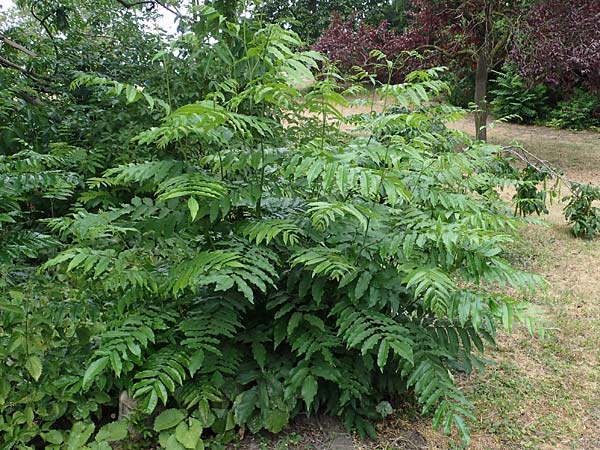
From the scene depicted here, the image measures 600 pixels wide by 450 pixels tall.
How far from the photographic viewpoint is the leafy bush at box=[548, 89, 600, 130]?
39.5 ft

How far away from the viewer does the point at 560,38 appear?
26.3ft

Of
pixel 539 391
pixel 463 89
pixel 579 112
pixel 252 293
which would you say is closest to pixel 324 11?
pixel 463 89

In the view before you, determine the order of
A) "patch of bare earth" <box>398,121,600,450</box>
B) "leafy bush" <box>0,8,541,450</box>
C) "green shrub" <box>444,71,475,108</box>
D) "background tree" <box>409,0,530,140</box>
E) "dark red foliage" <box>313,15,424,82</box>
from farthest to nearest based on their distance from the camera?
"green shrub" <box>444,71,475,108</box>
"dark red foliage" <box>313,15,424,82</box>
"background tree" <box>409,0,530,140</box>
"patch of bare earth" <box>398,121,600,450</box>
"leafy bush" <box>0,8,541,450</box>

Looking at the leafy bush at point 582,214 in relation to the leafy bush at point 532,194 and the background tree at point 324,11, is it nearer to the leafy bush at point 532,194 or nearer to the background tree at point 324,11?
the leafy bush at point 532,194

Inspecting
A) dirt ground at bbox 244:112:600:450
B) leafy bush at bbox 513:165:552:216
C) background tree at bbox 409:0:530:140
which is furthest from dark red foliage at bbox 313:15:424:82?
dirt ground at bbox 244:112:600:450

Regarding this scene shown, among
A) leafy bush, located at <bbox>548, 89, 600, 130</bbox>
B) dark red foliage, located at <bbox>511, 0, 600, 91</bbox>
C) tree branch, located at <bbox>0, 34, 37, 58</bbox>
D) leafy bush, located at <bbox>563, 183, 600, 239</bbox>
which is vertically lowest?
leafy bush, located at <bbox>563, 183, 600, 239</bbox>

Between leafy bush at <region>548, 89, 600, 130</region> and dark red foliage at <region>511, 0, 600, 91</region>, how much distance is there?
418 centimetres

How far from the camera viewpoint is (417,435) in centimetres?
244

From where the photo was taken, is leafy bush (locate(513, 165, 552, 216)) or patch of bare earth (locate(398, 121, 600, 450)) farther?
leafy bush (locate(513, 165, 552, 216))

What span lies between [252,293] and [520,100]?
508 inches

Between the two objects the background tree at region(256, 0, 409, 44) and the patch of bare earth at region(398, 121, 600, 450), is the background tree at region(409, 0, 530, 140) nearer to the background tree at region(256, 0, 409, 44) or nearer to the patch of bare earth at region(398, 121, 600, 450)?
the patch of bare earth at region(398, 121, 600, 450)

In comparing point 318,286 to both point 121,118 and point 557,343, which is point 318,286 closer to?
point 557,343

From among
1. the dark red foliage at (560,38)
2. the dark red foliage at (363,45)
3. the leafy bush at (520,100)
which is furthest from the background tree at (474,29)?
the leafy bush at (520,100)

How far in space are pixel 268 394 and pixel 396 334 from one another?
679mm
